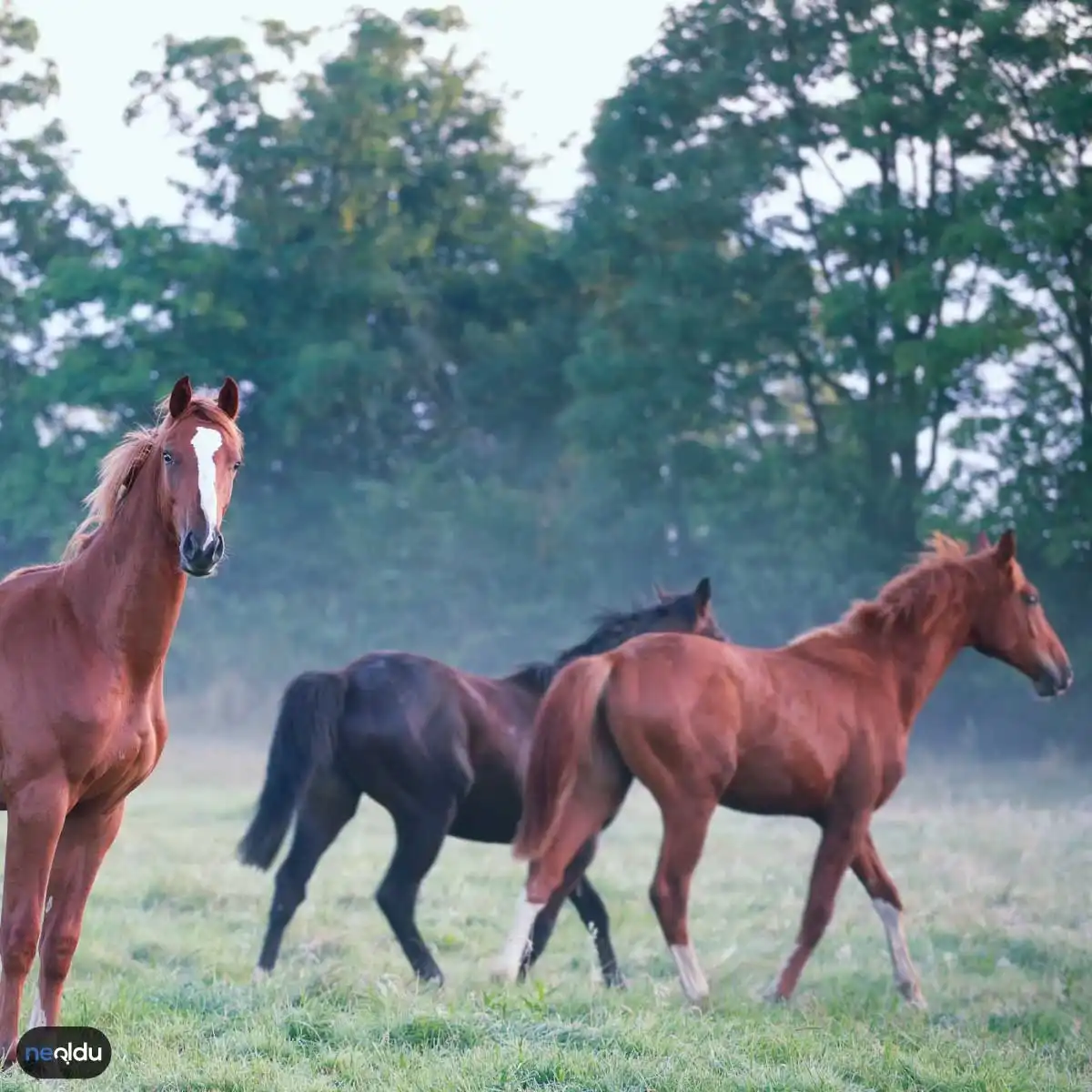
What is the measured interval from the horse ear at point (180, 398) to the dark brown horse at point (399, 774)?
298 centimetres

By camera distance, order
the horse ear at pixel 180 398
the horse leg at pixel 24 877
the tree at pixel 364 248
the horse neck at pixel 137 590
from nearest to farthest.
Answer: the horse leg at pixel 24 877 → the horse ear at pixel 180 398 → the horse neck at pixel 137 590 → the tree at pixel 364 248

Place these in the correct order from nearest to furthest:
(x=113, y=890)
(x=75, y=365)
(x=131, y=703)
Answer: (x=131, y=703)
(x=113, y=890)
(x=75, y=365)

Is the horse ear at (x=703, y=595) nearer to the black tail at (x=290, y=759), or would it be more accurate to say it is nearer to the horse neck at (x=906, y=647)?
the horse neck at (x=906, y=647)

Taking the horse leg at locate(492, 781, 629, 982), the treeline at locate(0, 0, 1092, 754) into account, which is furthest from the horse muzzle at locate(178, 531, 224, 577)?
the treeline at locate(0, 0, 1092, 754)

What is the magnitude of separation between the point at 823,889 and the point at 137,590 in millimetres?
3776

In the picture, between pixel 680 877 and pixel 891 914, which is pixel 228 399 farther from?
pixel 891 914

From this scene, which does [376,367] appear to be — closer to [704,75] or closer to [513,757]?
[704,75]

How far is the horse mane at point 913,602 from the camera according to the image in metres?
8.11

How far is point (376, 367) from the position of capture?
91.0 ft

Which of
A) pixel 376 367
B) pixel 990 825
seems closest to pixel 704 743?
pixel 990 825

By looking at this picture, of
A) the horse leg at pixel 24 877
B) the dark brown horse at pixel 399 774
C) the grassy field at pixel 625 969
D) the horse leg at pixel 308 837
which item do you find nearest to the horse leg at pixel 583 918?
the dark brown horse at pixel 399 774

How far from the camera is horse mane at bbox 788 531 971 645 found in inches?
319

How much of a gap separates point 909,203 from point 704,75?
4033mm

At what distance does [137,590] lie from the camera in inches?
199
